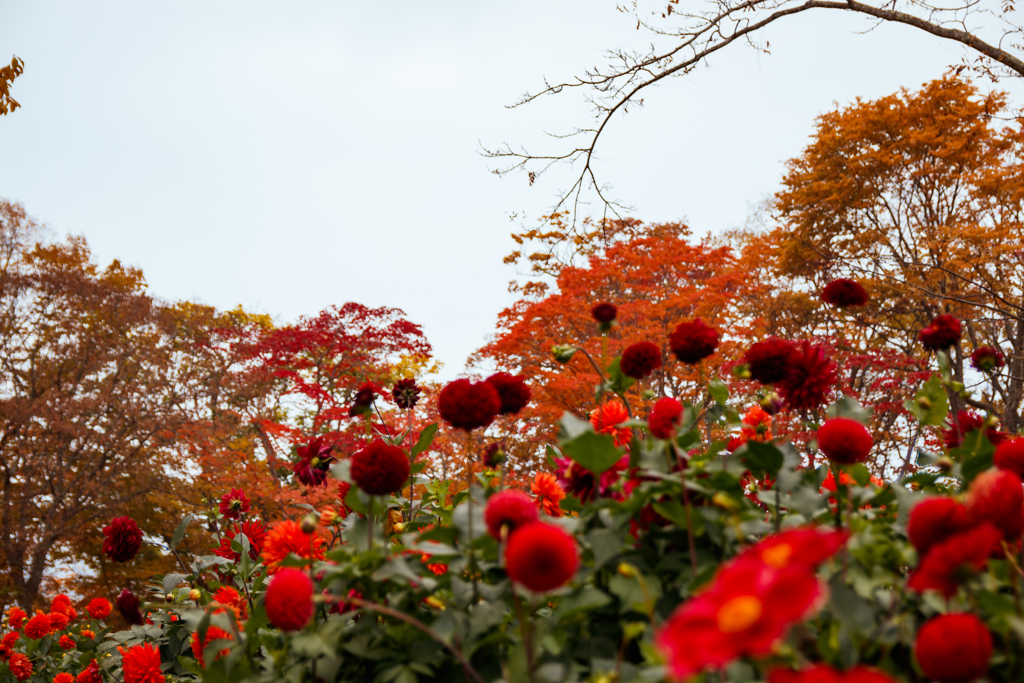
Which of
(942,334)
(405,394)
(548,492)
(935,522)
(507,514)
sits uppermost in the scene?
(405,394)

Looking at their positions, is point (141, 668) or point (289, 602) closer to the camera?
point (289, 602)

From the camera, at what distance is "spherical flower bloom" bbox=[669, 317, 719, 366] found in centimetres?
103

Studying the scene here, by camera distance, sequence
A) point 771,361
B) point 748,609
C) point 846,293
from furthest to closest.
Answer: point 846,293 → point 771,361 → point 748,609

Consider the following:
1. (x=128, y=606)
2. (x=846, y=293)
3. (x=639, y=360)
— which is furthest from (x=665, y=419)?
(x=128, y=606)

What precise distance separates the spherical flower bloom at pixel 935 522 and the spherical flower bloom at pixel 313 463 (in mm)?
1132

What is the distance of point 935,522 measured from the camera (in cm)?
56

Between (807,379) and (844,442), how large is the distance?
7.5 inches

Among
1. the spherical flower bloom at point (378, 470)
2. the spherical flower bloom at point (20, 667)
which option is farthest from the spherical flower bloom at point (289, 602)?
the spherical flower bloom at point (20, 667)

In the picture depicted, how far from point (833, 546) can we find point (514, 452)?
9.33 meters

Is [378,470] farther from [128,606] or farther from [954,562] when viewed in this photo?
[128,606]

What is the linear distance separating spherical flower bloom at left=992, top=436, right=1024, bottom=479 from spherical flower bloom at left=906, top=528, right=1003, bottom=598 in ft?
1.61

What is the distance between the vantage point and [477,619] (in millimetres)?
741

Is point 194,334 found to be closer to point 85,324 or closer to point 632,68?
point 85,324

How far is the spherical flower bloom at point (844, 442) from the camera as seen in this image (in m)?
0.84
